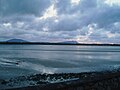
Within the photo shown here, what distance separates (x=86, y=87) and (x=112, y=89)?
1570mm

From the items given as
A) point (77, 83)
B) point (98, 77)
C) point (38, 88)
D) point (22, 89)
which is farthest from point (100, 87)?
point (22, 89)

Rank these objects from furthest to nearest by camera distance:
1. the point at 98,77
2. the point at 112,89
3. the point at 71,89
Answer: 1. the point at 112,89
2. the point at 98,77
3. the point at 71,89

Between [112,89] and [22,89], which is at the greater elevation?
[22,89]

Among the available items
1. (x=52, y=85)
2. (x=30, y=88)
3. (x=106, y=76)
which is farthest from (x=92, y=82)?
(x=30, y=88)

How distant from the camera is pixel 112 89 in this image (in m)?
8.64

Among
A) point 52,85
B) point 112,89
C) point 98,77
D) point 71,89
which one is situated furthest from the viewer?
point 112,89

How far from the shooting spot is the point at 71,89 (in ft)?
23.0

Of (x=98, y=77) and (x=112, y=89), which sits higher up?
(x=98, y=77)

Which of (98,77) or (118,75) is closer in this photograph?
(98,77)

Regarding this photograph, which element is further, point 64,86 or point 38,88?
point 64,86

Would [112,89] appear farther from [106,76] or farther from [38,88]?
[38,88]

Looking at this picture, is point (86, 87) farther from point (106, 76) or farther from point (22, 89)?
point (22, 89)

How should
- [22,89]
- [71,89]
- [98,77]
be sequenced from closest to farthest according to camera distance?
[22,89] < [71,89] < [98,77]

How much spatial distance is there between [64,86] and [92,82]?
1301 mm
